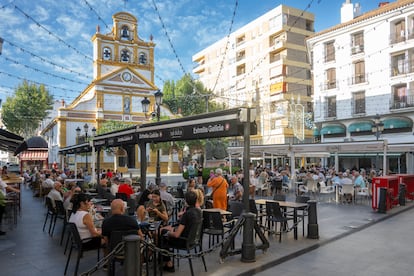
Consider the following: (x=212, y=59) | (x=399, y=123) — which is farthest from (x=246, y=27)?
(x=399, y=123)

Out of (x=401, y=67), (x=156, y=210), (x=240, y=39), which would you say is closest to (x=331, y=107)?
(x=401, y=67)

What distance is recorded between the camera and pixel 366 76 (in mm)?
29281

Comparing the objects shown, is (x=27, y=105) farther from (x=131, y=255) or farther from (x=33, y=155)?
(x=131, y=255)

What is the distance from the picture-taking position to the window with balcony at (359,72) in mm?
29808

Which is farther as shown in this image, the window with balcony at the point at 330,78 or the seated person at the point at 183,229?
the window with balcony at the point at 330,78

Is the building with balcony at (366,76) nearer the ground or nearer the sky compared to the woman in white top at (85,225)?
nearer the sky

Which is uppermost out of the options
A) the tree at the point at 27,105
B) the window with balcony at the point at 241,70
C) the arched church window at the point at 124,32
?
the arched church window at the point at 124,32

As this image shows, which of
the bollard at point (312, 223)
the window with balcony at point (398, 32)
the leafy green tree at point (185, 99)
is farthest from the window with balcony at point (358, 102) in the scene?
the bollard at point (312, 223)

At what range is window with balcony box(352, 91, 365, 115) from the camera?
2952cm

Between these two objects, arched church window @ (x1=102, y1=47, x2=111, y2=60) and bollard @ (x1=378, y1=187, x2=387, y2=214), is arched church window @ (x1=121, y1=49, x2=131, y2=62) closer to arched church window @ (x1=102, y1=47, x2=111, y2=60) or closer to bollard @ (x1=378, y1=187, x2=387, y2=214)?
arched church window @ (x1=102, y1=47, x2=111, y2=60)

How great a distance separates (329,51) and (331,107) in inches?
215

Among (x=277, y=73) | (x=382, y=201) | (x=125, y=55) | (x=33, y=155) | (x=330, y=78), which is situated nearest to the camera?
(x=382, y=201)

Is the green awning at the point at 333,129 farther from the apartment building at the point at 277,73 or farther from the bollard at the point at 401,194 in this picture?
the bollard at the point at 401,194

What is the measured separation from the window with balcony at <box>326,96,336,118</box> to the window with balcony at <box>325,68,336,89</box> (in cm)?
115
